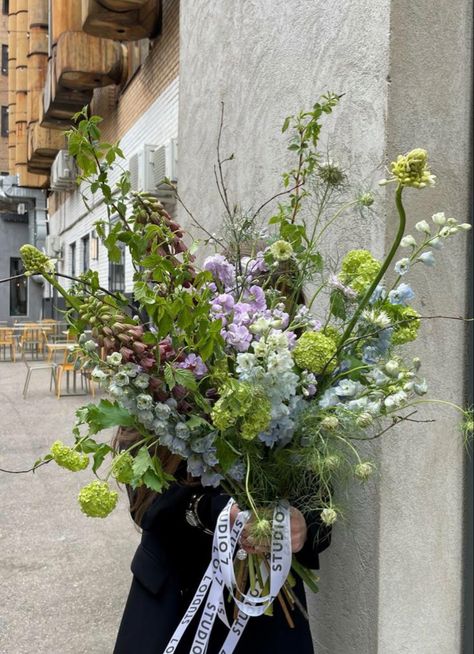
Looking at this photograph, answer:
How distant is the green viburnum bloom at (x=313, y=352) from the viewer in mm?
1209

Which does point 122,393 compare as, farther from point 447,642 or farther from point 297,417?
point 447,642

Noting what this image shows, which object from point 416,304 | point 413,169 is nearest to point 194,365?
point 413,169

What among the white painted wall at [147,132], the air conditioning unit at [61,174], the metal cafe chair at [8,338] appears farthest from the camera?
the air conditioning unit at [61,174]

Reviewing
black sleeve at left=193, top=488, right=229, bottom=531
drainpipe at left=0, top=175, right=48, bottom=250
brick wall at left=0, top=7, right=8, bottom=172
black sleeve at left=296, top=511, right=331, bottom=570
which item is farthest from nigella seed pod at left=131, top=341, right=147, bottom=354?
brick wall at left=0, top=7, right=8, bottom=172

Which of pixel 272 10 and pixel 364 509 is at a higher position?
pixel 272 10

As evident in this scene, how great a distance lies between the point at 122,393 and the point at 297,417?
36 centimetres

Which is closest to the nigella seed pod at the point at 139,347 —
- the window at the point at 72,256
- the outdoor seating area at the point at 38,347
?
the outdoor seating area at the point at 38,347

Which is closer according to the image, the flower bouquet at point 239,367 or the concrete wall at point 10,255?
the flower bouquet at point 239,367

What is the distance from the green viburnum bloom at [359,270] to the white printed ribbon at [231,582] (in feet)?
1.65

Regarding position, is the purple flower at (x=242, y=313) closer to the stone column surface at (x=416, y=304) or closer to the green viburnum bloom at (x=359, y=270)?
the green viburnum bloom at (x=359, y=270)

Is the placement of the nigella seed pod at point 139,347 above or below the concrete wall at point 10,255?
below

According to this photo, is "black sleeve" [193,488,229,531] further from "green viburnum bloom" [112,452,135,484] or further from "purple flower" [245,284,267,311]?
"purple flower" [245,284,267,311]

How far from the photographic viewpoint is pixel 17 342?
1964 centimetres

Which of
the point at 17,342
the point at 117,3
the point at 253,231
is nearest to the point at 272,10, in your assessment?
the point at 253,231
